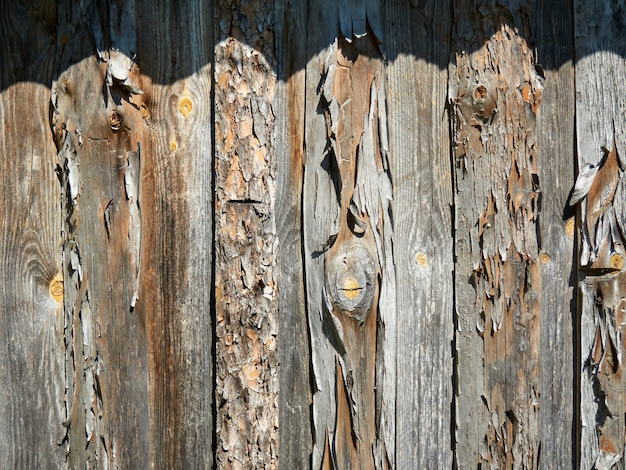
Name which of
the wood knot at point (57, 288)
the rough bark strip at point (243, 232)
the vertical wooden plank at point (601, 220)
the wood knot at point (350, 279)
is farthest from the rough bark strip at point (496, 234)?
the wood knot at point (57, 288)

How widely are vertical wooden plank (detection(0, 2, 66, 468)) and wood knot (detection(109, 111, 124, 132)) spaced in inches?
6.8

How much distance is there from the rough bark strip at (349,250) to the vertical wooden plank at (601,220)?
0.51 meters

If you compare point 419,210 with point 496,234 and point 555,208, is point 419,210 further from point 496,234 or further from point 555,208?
point 555,208

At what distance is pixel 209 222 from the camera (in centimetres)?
155

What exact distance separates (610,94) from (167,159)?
1.16 metres

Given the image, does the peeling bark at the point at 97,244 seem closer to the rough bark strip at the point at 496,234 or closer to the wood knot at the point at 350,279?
the wood knot at the point at 350,279

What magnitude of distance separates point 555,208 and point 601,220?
0.38 ft

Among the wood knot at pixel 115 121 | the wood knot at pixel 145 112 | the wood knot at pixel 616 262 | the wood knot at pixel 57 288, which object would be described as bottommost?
the wood knot at pixel 57 288

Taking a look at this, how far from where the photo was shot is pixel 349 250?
1526 millimetres

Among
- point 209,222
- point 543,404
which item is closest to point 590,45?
point 543,404

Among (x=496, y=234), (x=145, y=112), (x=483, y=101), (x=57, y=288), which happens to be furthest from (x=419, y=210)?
(x=57, y=288)

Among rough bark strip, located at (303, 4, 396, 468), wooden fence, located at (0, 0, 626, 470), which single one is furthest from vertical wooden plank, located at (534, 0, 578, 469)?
rough bark strip, located at (303, 4, 396, 468)

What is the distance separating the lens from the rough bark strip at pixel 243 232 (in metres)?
1.49

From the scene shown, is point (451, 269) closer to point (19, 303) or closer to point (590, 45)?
point (590, 45)
